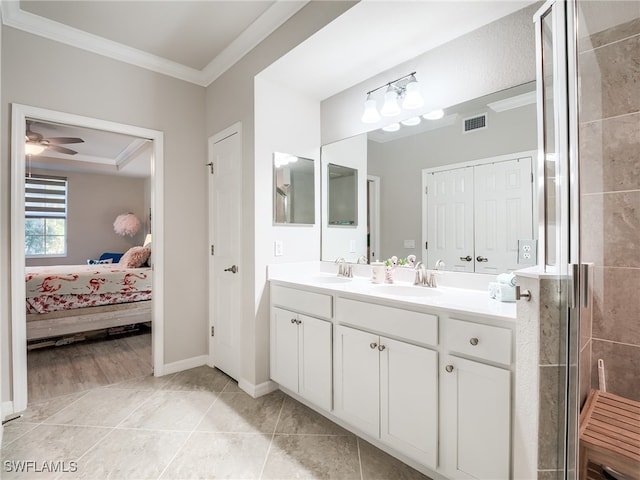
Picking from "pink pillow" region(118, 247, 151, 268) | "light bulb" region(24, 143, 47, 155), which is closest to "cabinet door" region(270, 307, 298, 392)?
"pink pillow" region(118, 247, 151, 268)

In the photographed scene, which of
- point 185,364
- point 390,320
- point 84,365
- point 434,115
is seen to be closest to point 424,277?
point 390,320

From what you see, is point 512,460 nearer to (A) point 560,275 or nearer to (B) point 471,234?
(A) point 560,275

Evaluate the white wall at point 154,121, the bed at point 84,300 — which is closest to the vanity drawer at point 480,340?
the white wall at point 154,121

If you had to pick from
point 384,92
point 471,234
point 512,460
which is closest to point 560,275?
point 512,460

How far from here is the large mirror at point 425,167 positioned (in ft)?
5.65

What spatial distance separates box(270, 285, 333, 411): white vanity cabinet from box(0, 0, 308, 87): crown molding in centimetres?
179

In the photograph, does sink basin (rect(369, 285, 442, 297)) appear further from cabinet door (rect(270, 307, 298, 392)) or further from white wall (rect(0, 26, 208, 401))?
white wall (rect(0, 26, 208, 401))

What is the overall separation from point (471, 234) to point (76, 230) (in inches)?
280

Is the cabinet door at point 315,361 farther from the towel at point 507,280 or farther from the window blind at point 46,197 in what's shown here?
the window blind at point 46,197

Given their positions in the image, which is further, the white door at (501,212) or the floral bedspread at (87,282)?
the floral bedspread at (87,282)

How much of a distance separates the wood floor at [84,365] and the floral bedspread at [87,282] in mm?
590

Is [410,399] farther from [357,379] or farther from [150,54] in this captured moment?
[150,54]

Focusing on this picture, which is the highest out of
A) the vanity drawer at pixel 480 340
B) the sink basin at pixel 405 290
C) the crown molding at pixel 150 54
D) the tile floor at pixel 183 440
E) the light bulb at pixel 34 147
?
the crown molding at pixel 150 54

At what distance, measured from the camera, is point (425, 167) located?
2.13m
